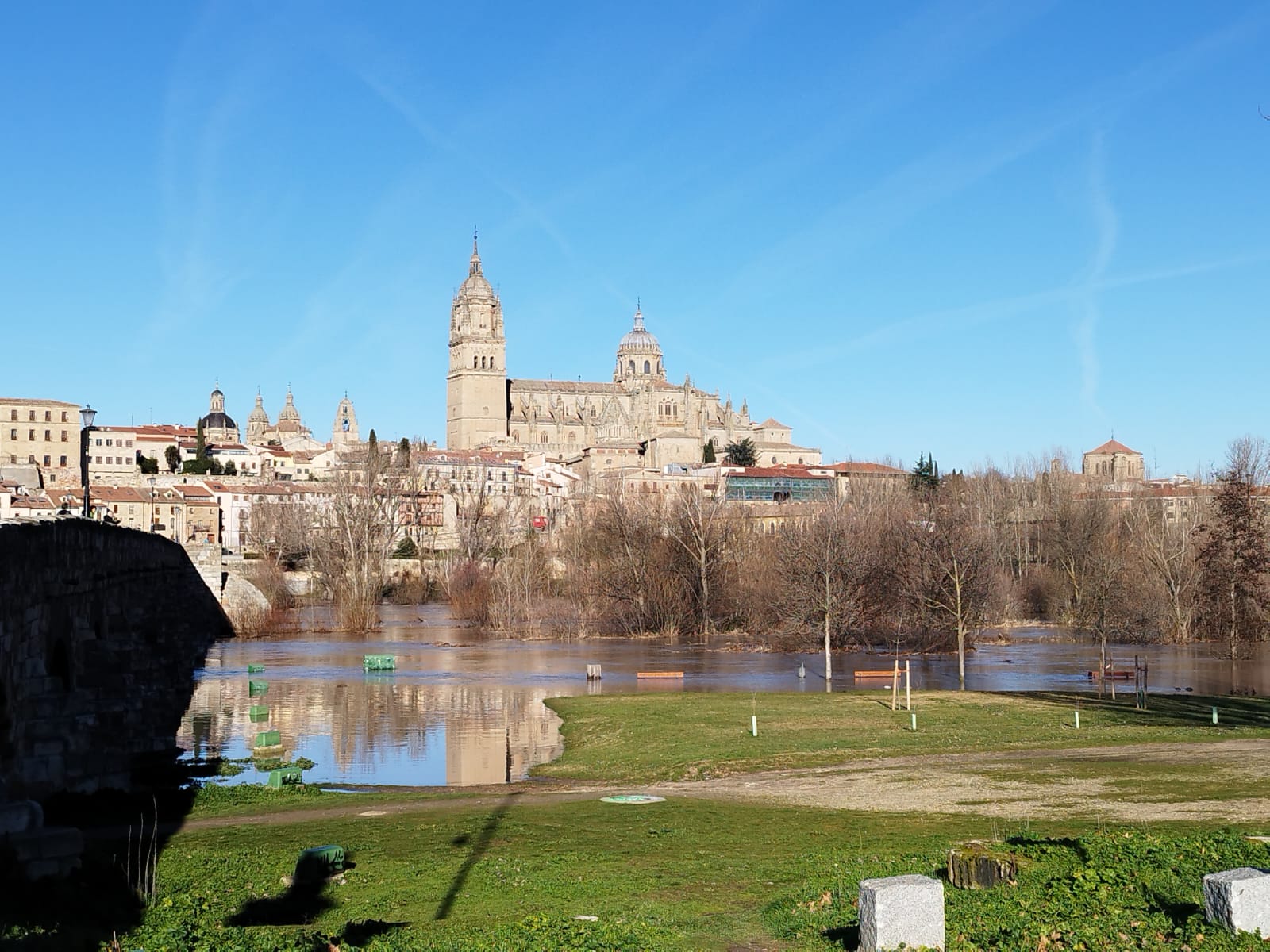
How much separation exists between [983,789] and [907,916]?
13.6 meters

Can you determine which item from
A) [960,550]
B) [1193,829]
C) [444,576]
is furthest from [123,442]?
[1193,829]

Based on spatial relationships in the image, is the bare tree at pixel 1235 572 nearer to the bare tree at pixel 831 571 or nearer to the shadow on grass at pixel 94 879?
the bare tree at pixel 831 571

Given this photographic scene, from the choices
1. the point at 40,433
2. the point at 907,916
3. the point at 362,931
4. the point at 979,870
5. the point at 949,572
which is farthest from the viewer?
the point at 40,433

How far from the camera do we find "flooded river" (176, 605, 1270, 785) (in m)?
36.3

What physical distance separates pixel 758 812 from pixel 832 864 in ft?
19.4

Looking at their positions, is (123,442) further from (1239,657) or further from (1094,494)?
(1239,657)

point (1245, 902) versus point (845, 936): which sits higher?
point (1245, 902)

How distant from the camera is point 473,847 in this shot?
2041 centimetres

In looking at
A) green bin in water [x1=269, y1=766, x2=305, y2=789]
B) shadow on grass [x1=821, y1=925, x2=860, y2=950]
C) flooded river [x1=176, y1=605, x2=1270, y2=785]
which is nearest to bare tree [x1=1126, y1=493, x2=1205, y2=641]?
flooded river [x1=176, y1=605, x2=1270, y2=785]

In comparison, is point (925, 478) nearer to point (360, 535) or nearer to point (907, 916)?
point (360, 535)

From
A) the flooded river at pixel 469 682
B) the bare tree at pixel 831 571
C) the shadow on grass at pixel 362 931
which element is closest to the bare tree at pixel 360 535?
the flooded river at pixel 469 682

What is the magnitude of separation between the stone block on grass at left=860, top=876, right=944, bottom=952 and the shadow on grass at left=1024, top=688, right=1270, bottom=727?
26.2m

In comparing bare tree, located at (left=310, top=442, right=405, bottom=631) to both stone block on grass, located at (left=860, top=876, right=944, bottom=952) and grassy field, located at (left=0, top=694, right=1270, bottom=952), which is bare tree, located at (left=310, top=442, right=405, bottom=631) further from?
stone block on grass, located at (left=860, top=876, right=944, bottom=952)

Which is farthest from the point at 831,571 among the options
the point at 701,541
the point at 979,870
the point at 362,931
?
the point at 362,931
